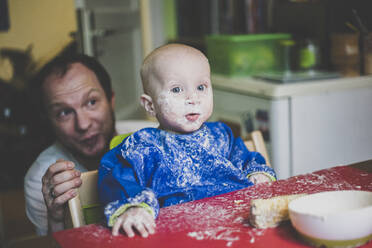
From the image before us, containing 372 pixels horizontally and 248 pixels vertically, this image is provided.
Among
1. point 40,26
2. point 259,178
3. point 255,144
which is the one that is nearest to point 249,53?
point 255,144

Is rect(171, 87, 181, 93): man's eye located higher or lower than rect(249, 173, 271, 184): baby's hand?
higher

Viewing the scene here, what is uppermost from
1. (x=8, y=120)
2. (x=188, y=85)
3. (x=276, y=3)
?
(x=276, y=3)

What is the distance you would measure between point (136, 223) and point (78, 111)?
69cm

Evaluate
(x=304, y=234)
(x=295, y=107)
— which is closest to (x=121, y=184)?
(x=304, y=234)

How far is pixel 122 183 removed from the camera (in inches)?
33.0

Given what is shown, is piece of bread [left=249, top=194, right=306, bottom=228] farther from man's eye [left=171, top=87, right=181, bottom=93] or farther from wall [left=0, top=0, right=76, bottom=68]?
wall [left=0, top=0, right=76, bottom=68]

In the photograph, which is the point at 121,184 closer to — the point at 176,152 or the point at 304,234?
the point at 176,152

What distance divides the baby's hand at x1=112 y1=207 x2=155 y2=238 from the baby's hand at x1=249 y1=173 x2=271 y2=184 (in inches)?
13.6

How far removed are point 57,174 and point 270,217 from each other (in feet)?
1.75

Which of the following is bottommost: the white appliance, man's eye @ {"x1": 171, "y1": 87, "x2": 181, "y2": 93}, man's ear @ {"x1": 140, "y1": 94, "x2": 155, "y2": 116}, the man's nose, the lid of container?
the white appliance

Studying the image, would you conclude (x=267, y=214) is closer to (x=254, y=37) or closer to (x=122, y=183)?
(x=122, y=183)

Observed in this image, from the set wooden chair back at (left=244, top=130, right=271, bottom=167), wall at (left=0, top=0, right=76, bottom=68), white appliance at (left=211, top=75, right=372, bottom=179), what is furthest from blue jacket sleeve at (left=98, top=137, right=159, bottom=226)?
wall at (left=0, top=0, right=76, bottom=68)

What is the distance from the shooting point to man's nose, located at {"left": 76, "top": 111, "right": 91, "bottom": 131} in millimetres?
1305

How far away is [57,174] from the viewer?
1.00 m
